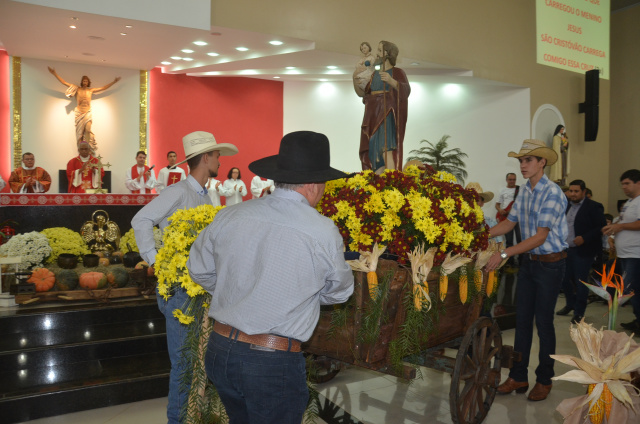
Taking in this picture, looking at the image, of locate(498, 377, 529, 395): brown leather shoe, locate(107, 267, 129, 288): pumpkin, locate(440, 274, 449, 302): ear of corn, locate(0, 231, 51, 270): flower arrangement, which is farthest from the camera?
locate(0, 231, 51, 270): flower arrangement

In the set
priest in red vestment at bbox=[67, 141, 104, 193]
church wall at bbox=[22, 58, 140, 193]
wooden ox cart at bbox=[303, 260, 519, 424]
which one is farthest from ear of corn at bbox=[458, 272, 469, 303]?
church wall at bbox=[22, 58, 140, 193]

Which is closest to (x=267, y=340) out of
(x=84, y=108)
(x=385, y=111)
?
(x=385, y=111)

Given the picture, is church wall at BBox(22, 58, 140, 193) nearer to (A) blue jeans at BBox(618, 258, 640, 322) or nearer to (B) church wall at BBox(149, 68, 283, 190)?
(B) church wall at BBox(149, 68, 283, 190)

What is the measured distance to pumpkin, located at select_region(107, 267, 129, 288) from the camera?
18.5ft

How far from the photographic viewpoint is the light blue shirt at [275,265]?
2.04 meters

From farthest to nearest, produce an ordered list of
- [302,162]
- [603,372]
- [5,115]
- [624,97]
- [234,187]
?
[624,97] → [234,187] → [5,115] → [302,162] → [603,372]

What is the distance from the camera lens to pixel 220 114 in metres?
13.8

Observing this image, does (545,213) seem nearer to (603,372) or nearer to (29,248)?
(603,372)

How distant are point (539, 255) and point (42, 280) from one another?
452 centimetres

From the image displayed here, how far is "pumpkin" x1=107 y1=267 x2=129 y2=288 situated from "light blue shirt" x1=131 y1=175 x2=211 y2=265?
2.49m

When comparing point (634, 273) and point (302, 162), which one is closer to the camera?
point (302, 162)

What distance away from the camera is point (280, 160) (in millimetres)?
2238

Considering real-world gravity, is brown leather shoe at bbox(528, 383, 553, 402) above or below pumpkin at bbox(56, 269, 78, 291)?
below

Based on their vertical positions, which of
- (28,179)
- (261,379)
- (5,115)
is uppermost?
(5,115)
